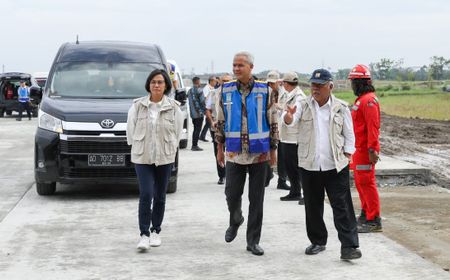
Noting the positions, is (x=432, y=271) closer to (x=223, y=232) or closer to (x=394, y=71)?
(x=223, y=232)

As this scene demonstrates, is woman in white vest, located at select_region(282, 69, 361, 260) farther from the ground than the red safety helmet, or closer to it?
closer to it

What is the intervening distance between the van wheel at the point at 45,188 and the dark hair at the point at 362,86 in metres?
4.96

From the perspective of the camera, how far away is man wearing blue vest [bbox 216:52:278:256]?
7809mm

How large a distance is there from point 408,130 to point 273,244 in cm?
2139

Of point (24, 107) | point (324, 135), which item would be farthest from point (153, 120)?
point (24, 107)

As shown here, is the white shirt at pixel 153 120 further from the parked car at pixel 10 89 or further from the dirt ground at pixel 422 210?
the parked car at pixel 10 89

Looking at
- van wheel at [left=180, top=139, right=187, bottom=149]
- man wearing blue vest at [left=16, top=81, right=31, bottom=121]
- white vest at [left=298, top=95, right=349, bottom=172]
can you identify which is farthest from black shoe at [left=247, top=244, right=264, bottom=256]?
man wearing blue vest at [left=16, top=81, right=31, bottom=121]

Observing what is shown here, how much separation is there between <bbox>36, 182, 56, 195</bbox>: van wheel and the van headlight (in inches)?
35.2

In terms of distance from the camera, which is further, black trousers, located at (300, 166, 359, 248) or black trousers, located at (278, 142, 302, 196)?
black trousers, located at (278, 142, 302, 196)

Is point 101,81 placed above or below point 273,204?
above

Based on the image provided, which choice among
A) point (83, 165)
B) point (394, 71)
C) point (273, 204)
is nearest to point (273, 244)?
point (273, 204)

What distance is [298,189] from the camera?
1135 cm

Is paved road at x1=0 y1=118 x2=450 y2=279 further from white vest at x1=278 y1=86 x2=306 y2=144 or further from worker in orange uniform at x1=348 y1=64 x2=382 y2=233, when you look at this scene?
white vest at x1=278 y1=86 x2=306 y2=144

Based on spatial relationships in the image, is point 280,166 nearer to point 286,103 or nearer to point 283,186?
point 283,186
